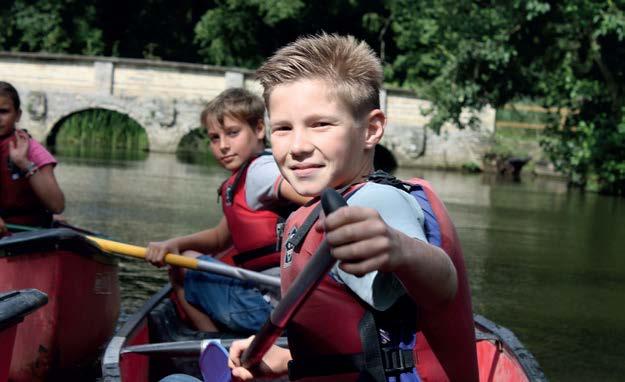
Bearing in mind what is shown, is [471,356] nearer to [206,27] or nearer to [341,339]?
[341,339]

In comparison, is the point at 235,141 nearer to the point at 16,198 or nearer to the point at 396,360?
the point at 16,198

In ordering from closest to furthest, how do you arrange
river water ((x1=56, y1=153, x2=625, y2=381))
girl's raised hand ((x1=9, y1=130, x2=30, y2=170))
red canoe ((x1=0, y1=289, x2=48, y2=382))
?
red canoe ((x1=0, y1=289, x2=48, y2=382)) → girl's raised hand ((x1=9, y1=130, x2=30, y2=170)) → river water ((x1=56, y1=153, x2=625, y2=381))

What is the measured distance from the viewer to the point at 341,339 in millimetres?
1933

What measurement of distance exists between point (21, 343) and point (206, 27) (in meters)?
27.1

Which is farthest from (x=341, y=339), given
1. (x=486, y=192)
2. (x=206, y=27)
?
(x=206, y=27)

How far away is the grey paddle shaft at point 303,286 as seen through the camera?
1476 millimetres

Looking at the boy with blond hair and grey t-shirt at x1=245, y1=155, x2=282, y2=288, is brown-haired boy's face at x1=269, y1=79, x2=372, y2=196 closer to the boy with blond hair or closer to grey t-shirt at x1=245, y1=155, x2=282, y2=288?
the boy with blond hair

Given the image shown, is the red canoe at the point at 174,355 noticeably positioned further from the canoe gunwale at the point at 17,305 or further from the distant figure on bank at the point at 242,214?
the canoe gunwale at the point at 17,305

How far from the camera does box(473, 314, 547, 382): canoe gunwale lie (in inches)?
131

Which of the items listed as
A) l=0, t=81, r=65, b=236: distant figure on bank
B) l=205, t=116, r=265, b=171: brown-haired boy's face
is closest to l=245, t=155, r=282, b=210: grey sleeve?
l=205, t=116, r=265, b=171: brown-haired boy's face

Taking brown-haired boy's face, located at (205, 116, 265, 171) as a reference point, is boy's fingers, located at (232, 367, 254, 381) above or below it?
below

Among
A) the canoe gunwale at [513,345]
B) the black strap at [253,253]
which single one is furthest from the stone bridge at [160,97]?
the canoe gunwale at [513,345]

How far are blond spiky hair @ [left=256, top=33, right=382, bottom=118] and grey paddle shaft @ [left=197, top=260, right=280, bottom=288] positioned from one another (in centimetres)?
247

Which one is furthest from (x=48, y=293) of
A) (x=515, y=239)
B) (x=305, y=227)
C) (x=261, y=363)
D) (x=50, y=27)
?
(x=50, y=27)
